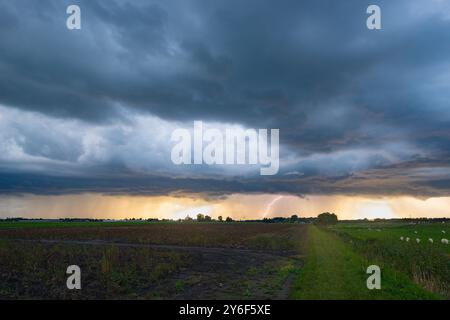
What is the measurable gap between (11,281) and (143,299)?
982cm

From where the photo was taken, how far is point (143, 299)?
18.0m
